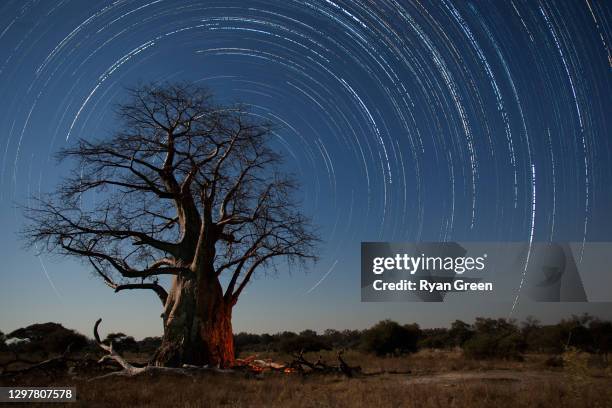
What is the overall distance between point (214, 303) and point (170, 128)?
517 cm

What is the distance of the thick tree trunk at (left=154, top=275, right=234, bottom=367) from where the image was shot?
14.8 meters

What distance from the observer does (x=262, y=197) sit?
16.5 meters

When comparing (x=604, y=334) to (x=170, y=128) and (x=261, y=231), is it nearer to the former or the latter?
(x=261, y=231)

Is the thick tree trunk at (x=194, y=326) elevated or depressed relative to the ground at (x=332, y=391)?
elevated

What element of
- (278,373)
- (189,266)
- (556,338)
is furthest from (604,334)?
(189,266)

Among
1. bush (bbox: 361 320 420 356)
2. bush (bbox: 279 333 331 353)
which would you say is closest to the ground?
bush (bbox: 361 320 420 356)

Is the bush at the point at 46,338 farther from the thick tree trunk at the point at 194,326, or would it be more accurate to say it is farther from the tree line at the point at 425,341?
the thick tree trunk at the point at 194,326

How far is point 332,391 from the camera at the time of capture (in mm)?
11266

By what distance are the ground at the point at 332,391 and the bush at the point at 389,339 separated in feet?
48.3

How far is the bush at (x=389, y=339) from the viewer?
29.0 metres

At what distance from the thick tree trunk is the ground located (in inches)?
57.6

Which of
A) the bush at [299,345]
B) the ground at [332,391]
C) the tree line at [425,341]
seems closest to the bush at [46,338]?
the tree line at [425,341]

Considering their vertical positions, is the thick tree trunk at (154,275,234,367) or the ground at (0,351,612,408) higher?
the thick tree trunk at (154,275,234,367)

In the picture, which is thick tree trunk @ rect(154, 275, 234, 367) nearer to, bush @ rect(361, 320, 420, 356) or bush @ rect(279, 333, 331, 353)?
bush @ rect(361, 320, 420, 356)
